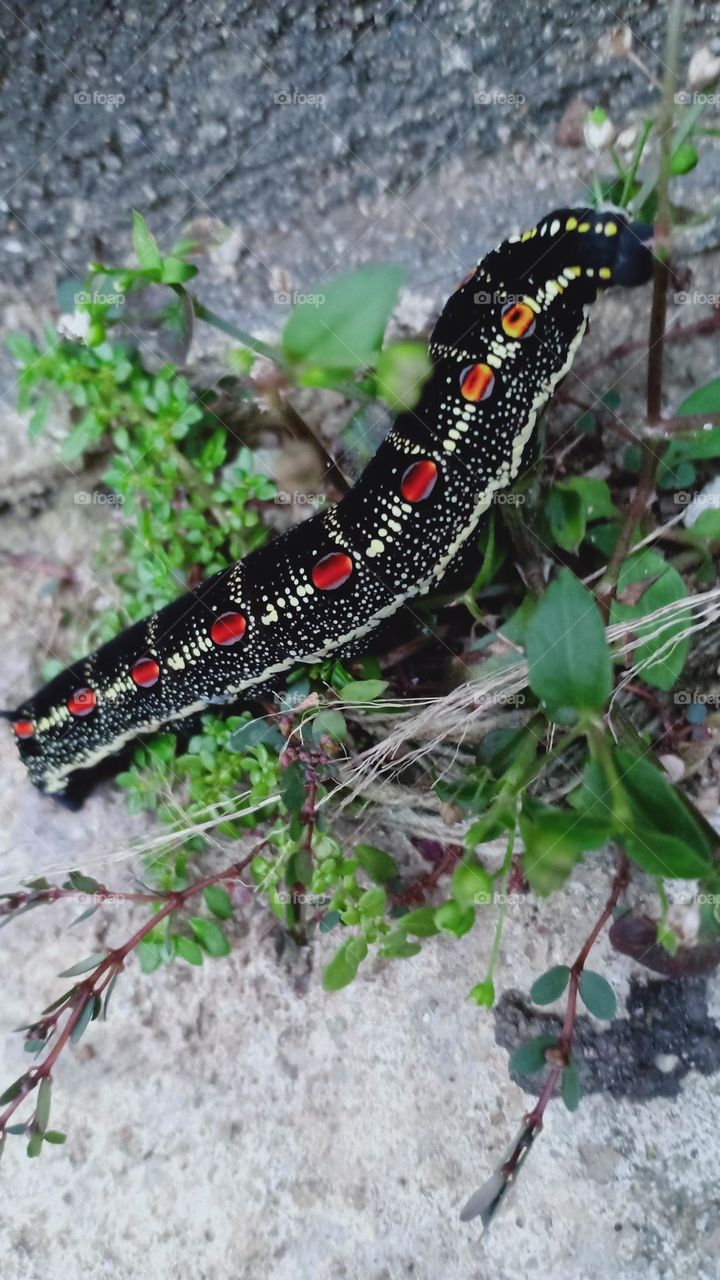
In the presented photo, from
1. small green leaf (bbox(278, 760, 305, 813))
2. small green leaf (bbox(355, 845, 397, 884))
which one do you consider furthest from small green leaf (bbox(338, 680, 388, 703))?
small green leaf (bbox(355, 845, 397, 884))

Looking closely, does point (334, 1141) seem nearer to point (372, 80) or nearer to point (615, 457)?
point (615, 457)

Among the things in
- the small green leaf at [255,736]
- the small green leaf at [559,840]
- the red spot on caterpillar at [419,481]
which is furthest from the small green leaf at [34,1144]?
the red spot on caterpillar at [419,481]

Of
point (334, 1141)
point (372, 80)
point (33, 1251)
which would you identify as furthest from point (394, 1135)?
point (372, 80)

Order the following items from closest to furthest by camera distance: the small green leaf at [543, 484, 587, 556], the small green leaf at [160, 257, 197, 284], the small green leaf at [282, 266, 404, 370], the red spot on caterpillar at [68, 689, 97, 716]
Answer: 1. the small green leaf at [282, 266, 404, 370]
2. the small green leaf at [160, 257, 197, 284]
3. the small green leaf at [543, 484, 587, 556]
4. the red spot on caterpillar at [68, 689, 97, 716]

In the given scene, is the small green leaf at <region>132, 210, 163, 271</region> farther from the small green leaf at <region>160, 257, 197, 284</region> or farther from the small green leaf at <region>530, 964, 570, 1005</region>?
the small green leaf at <region>530, 964, 570, 1005</region>

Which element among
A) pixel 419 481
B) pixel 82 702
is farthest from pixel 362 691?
pixel 82 702

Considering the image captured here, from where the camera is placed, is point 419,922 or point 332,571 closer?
point 419,922

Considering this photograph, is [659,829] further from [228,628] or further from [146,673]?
[146,673]
